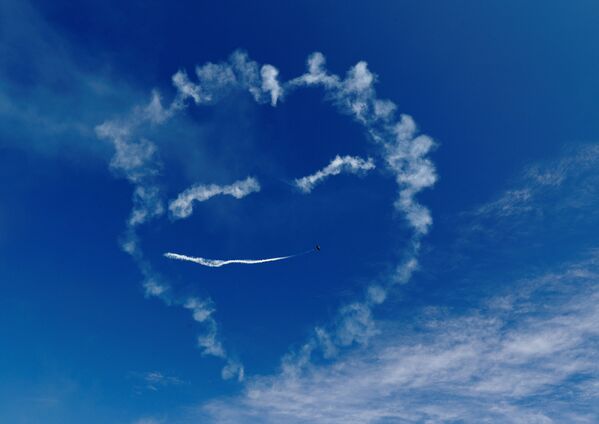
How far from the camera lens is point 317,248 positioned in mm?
99375

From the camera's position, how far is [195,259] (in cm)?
10475

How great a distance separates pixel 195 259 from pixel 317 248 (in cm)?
3517
